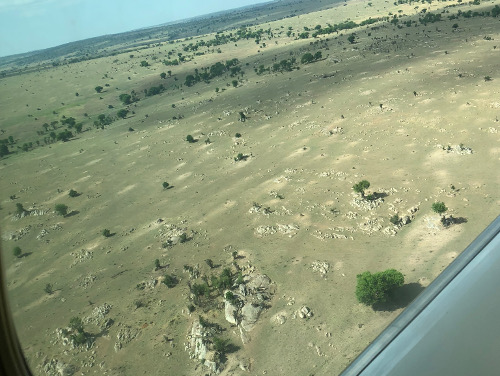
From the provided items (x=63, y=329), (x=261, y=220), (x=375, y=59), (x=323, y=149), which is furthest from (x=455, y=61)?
(x=63, y=329)

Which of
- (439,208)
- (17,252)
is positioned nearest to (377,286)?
(439,208)

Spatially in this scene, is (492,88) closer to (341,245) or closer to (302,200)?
(302,200)

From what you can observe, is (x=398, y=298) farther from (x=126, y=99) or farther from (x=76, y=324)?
(x=126, y=99)

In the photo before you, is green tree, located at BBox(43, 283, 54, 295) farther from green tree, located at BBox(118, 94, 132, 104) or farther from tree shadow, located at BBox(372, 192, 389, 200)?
green tree, located at BBox(118, 94, 132, 104)

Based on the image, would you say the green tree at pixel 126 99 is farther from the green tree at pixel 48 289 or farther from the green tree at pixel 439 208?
the green tree at pixel 439 208

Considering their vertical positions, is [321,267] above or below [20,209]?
below

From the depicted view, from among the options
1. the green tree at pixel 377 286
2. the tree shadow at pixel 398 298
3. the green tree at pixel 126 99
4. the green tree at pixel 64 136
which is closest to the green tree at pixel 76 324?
the green tree at pixel 377 286
